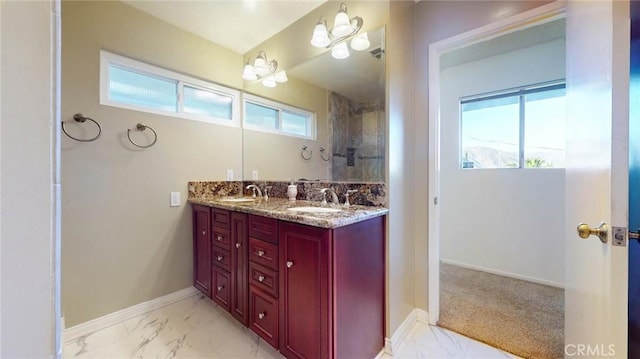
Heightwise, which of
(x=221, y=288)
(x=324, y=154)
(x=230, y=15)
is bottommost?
(x=221, y=288)

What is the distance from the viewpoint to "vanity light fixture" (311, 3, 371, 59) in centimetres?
183

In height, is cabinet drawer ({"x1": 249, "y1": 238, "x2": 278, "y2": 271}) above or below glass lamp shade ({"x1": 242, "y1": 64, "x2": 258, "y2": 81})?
below

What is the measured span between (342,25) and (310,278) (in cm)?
169

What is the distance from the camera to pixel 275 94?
8.59 feet

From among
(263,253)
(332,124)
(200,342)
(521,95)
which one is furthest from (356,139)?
(521,95)

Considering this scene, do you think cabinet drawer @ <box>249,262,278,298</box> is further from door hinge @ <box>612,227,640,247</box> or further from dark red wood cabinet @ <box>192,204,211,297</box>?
door hinge @ <box>612,227,640,247</box>

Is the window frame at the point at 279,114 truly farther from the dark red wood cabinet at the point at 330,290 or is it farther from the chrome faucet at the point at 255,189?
the dark red wood cabinet at the point at 330,290

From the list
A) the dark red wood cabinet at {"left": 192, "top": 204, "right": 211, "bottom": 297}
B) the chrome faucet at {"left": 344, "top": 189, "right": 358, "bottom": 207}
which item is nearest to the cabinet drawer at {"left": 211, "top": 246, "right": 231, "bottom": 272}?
the dark red wood cabinet at {"left": 192, "top": 204, "right": 211, "bottom": 297}

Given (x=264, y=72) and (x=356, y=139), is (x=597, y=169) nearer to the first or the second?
(x=356, y=139)

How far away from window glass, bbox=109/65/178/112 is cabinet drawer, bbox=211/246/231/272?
4.32ft

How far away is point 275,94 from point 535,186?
2.78m

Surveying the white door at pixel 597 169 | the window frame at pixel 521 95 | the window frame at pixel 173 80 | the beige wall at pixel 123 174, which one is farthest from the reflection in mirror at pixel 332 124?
the window frame at pixel 521 95

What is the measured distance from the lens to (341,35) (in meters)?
1.95

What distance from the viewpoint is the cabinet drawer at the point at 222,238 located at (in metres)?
1.96
